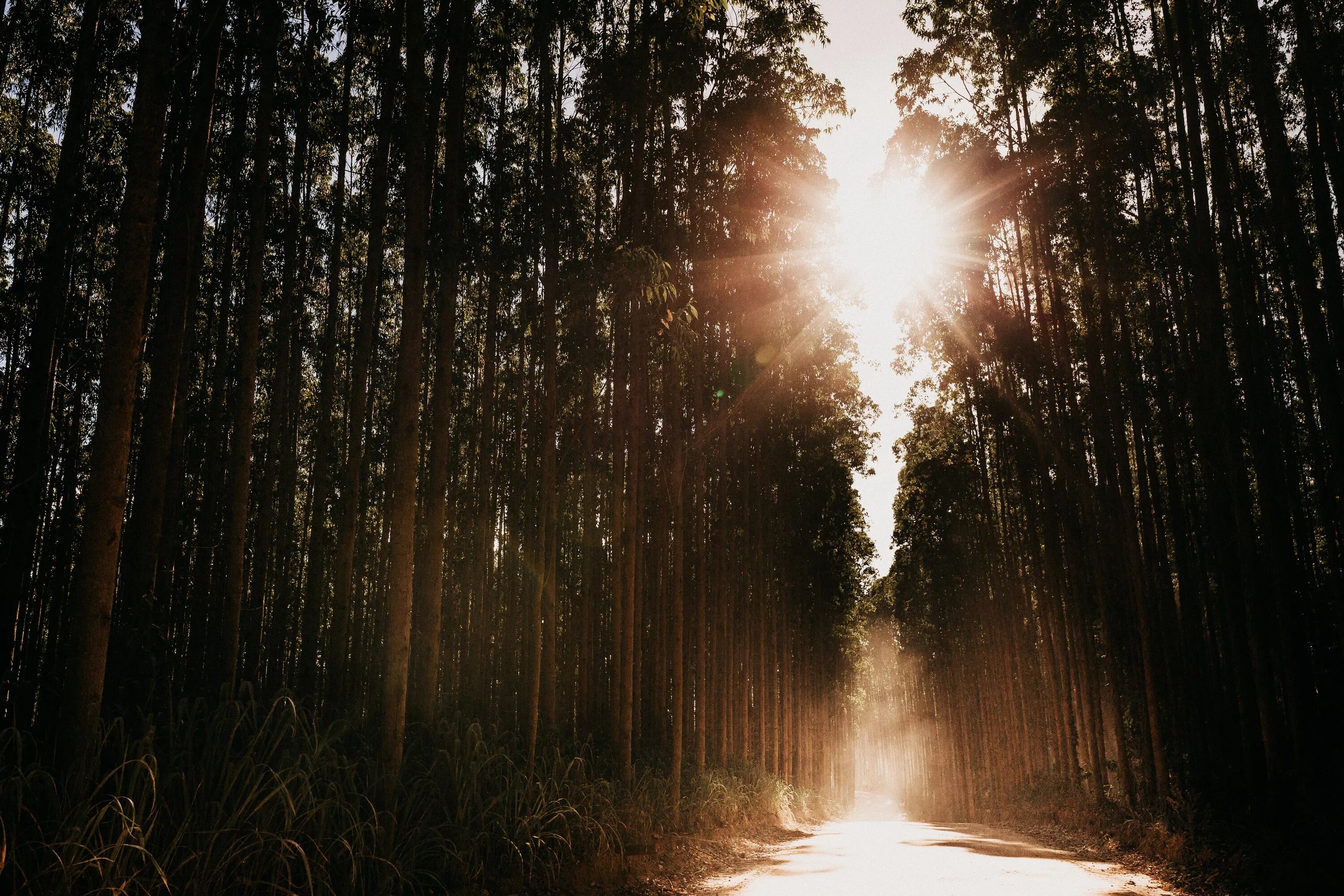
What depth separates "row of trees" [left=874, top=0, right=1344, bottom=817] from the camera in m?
8.05

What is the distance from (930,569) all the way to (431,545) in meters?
19.3

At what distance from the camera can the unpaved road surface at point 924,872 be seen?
21.7ft

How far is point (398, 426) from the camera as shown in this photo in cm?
597

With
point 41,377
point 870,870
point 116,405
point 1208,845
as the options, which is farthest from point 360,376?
point 1208,845

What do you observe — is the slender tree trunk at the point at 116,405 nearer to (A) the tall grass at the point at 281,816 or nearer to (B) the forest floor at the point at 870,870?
(A) the tall grass at the point at 281,816

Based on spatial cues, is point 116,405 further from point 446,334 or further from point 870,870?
point 870,870

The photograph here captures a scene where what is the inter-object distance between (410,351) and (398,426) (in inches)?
23.8

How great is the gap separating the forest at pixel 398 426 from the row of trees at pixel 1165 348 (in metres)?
2.81

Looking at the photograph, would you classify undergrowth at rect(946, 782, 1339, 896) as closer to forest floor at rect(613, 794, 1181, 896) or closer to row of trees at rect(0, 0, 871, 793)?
forest floor at rect(613, 794, 1181, 896)

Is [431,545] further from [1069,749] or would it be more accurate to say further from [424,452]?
[1069,749]

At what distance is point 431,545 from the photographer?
6.80 meters

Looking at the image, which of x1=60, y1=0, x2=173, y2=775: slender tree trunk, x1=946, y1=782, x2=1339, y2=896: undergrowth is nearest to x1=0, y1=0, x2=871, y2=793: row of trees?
x1=60, y1=0, x2=173, y2=775: slender tree trunk

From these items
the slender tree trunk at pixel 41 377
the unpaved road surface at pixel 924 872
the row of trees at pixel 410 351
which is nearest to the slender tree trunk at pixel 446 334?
the row of trees at pixel 410 351

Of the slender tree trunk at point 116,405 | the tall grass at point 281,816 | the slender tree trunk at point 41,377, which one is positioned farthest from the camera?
the slender tree trunk at point 41,377
